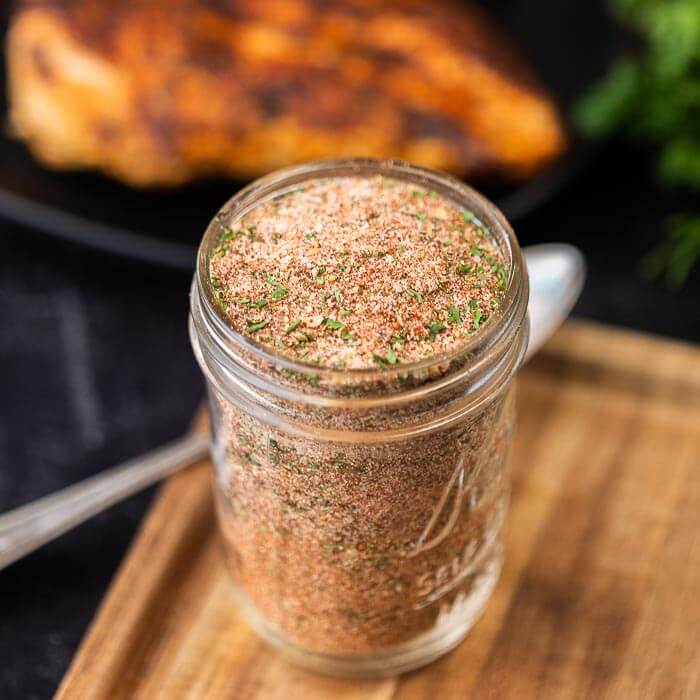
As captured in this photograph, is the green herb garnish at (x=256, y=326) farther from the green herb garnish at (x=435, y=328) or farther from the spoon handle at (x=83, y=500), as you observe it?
the spoon handle at (x=83, y=500)

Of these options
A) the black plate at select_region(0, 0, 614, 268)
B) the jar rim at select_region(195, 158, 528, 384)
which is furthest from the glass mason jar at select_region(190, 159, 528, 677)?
the black plate at select_region(0, 0, 614, 268)

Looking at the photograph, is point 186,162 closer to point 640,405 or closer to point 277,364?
point 640,405

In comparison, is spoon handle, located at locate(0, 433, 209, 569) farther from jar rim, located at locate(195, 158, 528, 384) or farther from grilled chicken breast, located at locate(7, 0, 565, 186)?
grilled chicken breast, located at locate(7, 0, 565, 186)

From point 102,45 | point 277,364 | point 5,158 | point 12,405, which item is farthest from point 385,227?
point 5,158

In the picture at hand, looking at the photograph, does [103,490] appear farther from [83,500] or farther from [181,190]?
[181,190]

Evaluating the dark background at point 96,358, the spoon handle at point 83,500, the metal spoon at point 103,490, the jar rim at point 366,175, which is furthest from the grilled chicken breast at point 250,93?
→ the jar rim at point 366,175
